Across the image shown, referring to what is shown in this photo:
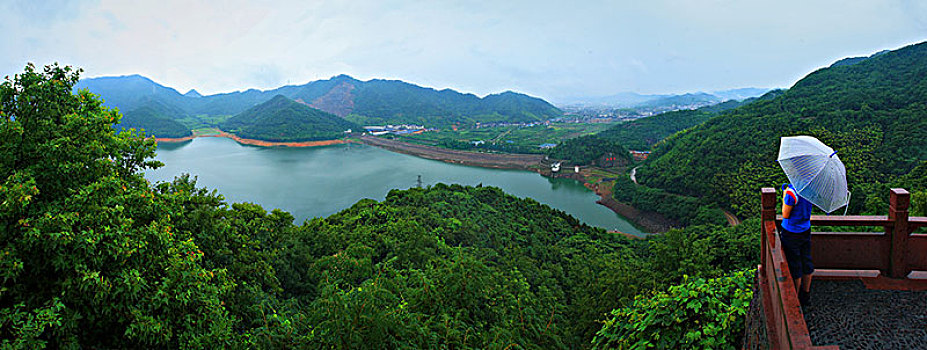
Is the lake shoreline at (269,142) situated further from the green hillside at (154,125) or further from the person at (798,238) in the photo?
the person at (798,238)

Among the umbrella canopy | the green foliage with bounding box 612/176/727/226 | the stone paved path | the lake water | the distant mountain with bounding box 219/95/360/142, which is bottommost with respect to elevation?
the green foliage with bounding box 612/176/727/226

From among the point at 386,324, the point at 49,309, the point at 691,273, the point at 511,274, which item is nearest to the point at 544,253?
the point at 511,274

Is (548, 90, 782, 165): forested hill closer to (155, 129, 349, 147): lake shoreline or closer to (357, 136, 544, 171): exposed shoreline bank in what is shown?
(357, 136, 544, 171): exposed shoreline bank

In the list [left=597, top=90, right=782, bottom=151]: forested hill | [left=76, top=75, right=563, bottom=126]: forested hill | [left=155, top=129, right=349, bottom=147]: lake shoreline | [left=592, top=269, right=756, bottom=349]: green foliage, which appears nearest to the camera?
[left=592, top=269, right=756, bottom=349]: green foliage

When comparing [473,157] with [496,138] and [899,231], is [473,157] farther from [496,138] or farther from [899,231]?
[899,231]

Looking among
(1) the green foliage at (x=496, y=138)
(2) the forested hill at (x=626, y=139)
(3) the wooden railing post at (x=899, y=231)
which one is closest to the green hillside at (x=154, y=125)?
(1) the green foliage at (x=496, y=138)

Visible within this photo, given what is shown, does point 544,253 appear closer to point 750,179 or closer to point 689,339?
point 689,339

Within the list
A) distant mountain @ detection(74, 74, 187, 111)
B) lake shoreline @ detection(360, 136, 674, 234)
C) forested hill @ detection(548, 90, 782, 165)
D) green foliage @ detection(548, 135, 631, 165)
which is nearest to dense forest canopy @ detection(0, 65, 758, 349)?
lake shoreline @ detection(360, 136, 674, 234)
